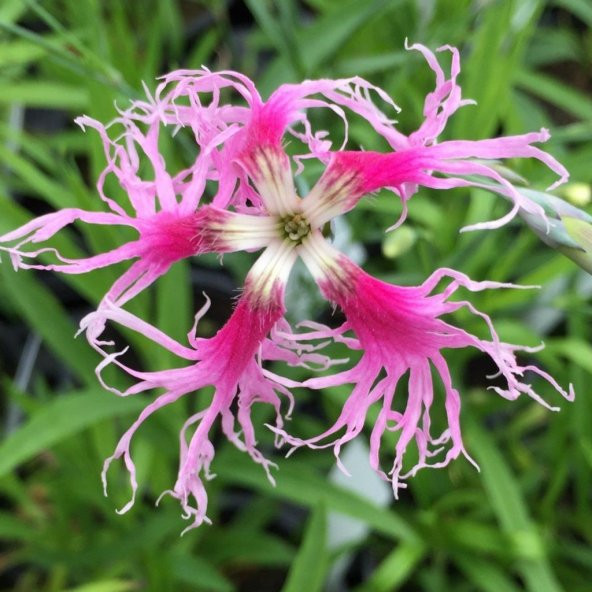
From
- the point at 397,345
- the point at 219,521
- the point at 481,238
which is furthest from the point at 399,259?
the point at 397,345

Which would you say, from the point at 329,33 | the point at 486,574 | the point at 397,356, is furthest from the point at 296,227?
the point at 486,574

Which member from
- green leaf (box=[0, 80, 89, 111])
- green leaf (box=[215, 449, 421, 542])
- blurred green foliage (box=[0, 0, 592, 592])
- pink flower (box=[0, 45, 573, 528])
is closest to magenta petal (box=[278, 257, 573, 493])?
pink flower (box=[0, 45, 573, 528])

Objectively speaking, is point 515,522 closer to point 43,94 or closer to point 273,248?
point 273,248

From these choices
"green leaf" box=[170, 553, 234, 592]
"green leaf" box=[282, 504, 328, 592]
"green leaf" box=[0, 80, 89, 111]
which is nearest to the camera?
"green leaf" box=[282, 504, 328, 592]

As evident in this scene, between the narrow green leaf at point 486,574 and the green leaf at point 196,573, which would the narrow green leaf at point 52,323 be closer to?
the green leaf at point 196,573

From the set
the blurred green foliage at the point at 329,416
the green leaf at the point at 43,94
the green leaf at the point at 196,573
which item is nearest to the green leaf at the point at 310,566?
the blurred green foliage at the point at 329,416

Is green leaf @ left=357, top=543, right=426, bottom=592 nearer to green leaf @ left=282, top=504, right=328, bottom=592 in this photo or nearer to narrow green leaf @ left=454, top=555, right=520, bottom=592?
narrow green leaf @ left=454, top=555, right=520, bottom=592

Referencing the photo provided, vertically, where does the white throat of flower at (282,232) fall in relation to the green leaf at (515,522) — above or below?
above
